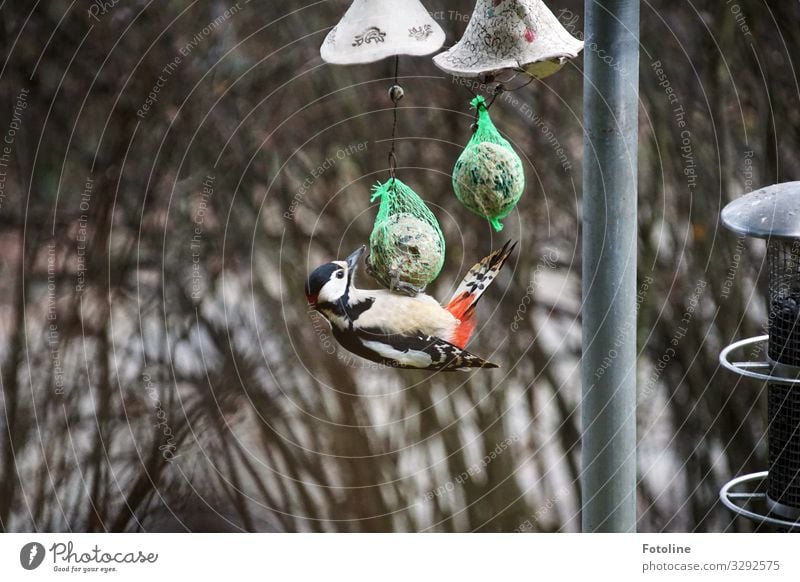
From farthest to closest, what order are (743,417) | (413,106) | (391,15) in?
(743,417), (413,106), (391,15)

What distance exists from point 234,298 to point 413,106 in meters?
1.11

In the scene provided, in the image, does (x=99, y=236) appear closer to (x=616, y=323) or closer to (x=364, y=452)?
(x=364, y=452)

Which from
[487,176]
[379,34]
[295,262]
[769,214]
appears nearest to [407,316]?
[487,176]

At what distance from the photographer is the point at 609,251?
3.03 meters

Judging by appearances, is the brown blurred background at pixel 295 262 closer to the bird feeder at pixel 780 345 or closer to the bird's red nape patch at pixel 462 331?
the bird feeder at pixel 780 345

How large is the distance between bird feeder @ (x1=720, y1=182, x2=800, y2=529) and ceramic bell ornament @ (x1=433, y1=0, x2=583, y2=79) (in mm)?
599

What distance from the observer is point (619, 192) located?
302cm

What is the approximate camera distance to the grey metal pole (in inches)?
117

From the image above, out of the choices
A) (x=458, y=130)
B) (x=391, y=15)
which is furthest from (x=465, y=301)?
(x=458, y=130)

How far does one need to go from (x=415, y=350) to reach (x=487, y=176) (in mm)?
508

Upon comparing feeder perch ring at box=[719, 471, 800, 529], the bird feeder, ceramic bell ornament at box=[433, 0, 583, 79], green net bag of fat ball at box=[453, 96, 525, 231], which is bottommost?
feeder perch ring at box=[719, 471, 800, 529]

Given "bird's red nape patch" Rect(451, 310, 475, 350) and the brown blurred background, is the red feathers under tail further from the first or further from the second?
the brown blurred background

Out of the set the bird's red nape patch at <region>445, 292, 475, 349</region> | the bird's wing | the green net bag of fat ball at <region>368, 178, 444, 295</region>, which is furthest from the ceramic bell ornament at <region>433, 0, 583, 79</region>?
the bird's wing

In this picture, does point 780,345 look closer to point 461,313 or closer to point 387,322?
point 461,313
